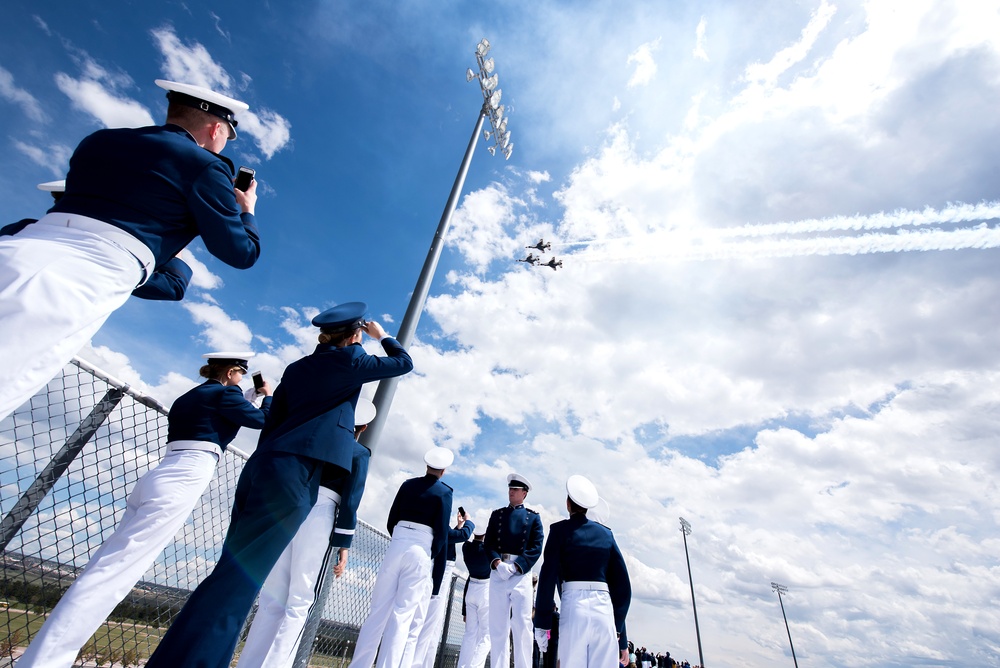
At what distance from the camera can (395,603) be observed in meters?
4.86

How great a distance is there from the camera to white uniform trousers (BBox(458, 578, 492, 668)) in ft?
27.0

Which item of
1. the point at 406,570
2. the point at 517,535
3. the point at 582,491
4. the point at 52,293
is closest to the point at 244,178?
the point at 52,293

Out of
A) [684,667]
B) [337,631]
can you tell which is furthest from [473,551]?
[684,667]

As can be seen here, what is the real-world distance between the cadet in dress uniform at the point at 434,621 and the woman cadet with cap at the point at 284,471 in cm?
320

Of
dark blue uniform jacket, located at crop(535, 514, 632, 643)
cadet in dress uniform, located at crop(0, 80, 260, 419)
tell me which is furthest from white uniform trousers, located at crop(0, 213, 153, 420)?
dark blue uniform jacket, located at crop(535, 514, 632, 643)

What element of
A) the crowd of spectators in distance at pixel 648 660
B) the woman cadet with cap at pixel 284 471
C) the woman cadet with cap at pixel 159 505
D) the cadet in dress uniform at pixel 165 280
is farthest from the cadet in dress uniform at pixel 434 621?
the crowd of spectators in distance at pixel 648 660

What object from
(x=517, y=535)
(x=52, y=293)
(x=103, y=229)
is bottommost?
(x=52, y=293)

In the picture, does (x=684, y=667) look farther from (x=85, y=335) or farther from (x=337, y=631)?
(x=85, y=335)

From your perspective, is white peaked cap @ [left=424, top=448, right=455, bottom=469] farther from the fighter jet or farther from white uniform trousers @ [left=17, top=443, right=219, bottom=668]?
the fighter jet

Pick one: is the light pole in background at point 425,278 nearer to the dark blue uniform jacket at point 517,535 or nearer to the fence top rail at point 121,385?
the fence top rail at point 121,385

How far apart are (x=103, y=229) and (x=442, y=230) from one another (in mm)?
6357

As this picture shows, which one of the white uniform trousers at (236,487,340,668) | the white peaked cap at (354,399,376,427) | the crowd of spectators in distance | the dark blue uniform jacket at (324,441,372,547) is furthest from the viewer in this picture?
the crowd of spectators in distance

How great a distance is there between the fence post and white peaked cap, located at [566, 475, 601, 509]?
14.0ft

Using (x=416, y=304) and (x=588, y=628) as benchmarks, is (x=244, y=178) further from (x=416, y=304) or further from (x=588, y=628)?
(x=588, y=628)
